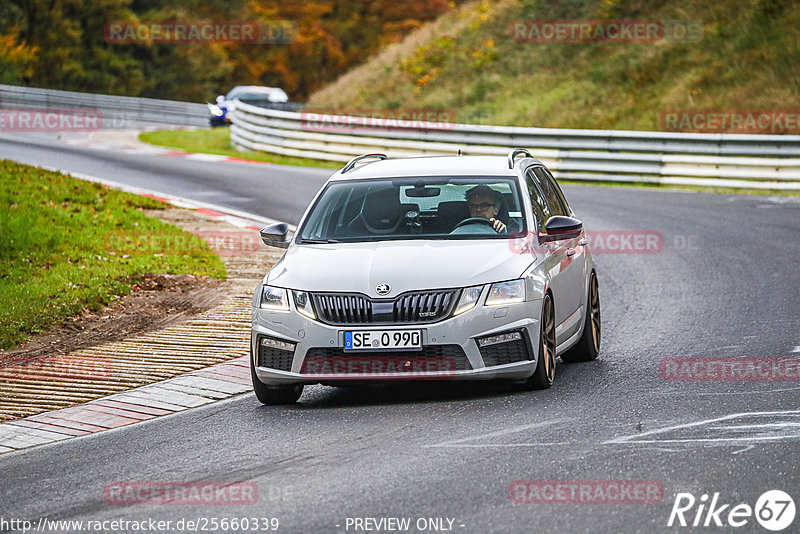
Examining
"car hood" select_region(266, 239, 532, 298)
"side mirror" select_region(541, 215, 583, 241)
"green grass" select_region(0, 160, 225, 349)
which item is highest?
"side mirror" select_region(541, 215, 583, 241)

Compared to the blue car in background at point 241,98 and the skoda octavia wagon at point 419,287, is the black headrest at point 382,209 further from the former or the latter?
the blue car in background at point 241,98

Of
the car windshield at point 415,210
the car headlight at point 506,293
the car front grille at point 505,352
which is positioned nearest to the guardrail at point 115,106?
the car windshield at point 415,210

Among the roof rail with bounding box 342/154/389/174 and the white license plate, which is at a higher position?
Result: the roof rail with bounding box 342/154/389/174

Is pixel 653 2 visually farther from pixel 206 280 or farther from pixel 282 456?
pixel 282 456

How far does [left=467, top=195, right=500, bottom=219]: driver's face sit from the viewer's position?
942cm

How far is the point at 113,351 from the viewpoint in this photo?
10828 mm

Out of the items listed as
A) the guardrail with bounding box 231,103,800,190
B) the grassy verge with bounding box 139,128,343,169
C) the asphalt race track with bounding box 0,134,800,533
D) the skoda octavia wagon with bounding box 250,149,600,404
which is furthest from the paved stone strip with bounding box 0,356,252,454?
the grassy verge with bounding box 139,128,343,169

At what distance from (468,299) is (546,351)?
777 millimetres

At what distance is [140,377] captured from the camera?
32.3 feet

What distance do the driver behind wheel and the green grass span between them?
4.34 m

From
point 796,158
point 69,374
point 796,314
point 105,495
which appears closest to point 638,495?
point 105,495

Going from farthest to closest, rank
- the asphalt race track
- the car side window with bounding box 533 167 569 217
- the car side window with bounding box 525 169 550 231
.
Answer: the car side window with bounding box 533 167 569 217 → the car side window with bounding box 525 169 550 231 → the asphalt race track

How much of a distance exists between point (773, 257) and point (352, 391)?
7.95m

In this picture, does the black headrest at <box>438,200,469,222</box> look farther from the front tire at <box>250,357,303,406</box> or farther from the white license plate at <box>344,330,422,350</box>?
the front tire at <box>250,357,303,406</box>
